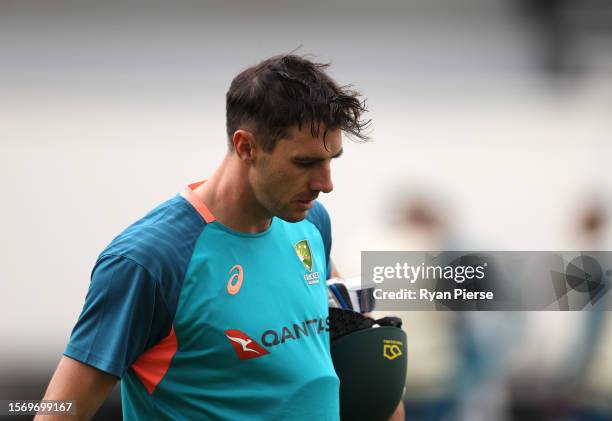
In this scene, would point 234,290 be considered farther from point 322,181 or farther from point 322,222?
point 322,222

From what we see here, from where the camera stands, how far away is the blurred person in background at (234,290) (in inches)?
56.2

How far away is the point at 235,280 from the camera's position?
1562 mm

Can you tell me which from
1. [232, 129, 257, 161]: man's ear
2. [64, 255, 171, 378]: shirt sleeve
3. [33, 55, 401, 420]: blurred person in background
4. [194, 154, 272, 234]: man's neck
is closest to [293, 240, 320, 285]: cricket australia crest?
[33, 55, 401, 420]: blurred person in background

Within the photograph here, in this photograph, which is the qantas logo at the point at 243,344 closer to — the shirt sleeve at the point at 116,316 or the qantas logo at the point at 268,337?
the qantas logo at the point at 268,337

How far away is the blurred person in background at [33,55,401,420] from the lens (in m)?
1.43

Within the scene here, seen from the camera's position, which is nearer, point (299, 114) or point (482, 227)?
point (299, 114)

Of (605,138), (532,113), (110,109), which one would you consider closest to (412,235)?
(532,113)

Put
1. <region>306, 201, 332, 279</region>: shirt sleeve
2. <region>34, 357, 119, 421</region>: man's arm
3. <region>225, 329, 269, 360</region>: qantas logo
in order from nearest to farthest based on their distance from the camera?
<region>34, 357, 119, 421</region>: man's arm → <region>225, 329, 269, 360</region>: qantas logo → <region>306, 201, 332, 279</region>: shirt sleeve

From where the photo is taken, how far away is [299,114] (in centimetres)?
155

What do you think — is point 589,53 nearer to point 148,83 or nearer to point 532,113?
point 532,113

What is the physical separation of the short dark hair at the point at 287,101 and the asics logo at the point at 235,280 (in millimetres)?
232

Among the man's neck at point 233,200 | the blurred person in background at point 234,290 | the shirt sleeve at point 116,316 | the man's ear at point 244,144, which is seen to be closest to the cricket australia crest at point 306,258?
the blurred person in background at point 234,290

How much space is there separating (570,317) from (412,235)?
766mm

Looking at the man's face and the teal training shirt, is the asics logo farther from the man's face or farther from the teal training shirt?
the man's face
